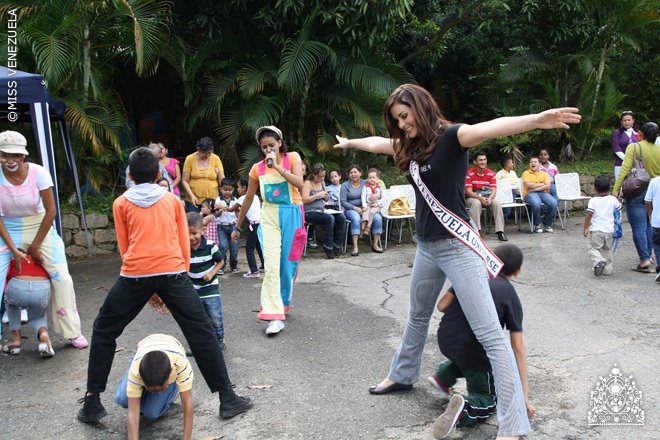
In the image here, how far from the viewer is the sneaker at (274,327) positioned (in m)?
5.90

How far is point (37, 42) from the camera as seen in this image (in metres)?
9.00

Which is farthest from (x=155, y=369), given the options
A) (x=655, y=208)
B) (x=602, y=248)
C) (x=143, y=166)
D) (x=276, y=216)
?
(x=602, y=248)

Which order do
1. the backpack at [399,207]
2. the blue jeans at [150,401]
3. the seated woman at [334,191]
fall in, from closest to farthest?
1. the blue jeans at [150,401]
2. the seated woman at [334,191]
3. the backpack at [399,207]

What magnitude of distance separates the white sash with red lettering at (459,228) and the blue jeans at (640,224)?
5411 millimetres

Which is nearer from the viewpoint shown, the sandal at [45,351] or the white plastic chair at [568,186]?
the sandal at [45,351]

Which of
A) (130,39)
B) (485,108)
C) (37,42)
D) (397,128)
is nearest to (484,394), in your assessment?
(397,128)

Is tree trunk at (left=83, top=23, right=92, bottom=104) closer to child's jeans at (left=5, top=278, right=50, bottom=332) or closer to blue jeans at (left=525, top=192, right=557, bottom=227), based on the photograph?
child's jeans at (left=5, top=278, right=50, bottom=332)

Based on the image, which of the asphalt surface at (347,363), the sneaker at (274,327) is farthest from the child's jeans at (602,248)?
the sneaker at (274,327)

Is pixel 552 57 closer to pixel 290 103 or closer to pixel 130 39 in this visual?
pixel 290 103

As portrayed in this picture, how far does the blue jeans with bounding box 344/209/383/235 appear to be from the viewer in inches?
398

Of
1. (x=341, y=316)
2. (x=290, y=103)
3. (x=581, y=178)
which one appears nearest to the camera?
(x=341, y=316)

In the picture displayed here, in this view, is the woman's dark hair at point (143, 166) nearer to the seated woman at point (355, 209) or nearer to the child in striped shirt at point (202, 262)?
the child in striped shirt at point (202, 262)

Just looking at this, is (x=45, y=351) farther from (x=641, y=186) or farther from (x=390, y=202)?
(x=641, y=186)

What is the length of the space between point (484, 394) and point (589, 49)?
12.2 m
